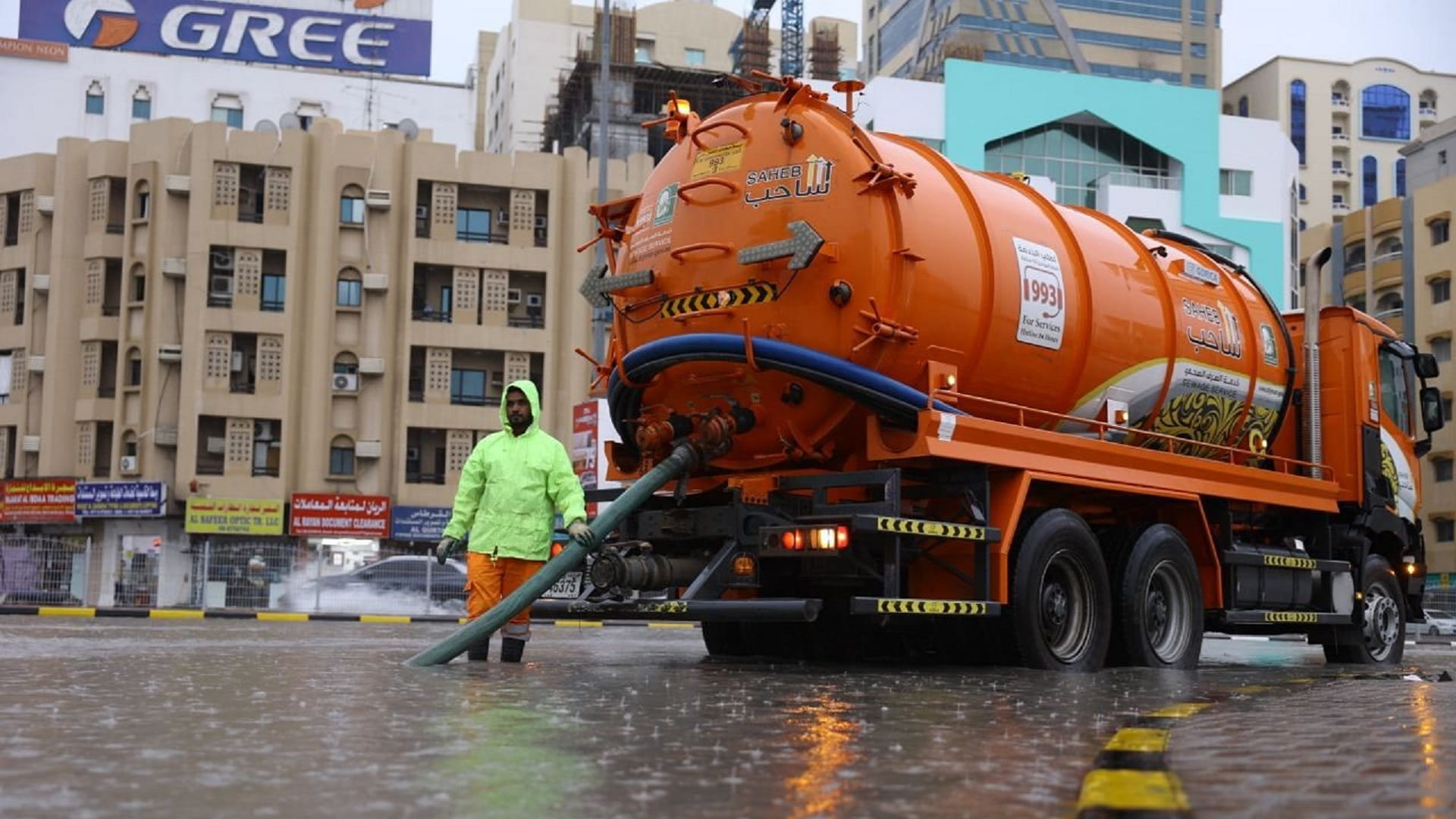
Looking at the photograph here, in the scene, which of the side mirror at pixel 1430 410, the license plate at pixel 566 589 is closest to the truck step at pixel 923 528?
the license plate at pixel 566 589

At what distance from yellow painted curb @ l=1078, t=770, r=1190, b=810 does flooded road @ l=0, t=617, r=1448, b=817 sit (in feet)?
0.28

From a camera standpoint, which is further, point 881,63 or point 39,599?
point 881,63

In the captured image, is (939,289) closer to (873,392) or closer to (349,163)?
(873,392)

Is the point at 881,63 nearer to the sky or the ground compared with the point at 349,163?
nearer to the sky

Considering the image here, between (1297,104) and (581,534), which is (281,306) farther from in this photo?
(1297,104)

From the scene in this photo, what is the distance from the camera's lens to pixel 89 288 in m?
47.7

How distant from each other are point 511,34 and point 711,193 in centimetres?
6651

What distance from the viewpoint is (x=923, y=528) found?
9414 mm

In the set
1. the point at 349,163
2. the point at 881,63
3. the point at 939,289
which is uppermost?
the point at 881,63

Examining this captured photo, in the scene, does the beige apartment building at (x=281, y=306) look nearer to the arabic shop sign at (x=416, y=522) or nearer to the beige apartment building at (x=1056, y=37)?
the arabic shop sign at (x=416, y=522)

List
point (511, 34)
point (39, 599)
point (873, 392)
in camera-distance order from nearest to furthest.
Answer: point (873, 392) < point (39, 599) < point (511, 34)

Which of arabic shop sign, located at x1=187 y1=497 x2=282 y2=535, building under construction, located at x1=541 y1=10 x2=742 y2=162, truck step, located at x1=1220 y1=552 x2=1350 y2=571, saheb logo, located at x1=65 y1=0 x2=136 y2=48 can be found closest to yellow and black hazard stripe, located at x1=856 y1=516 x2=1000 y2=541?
truck step, located at x1=1220 y1=552 x2=1350 y2=571

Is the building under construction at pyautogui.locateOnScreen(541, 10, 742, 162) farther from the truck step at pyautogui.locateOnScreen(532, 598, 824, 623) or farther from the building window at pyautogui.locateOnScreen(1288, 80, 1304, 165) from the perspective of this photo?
the truck step at pyautogui.locateOnScreen(532, 598, 824, 623)

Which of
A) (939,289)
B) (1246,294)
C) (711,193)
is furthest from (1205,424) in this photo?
(711,193)
